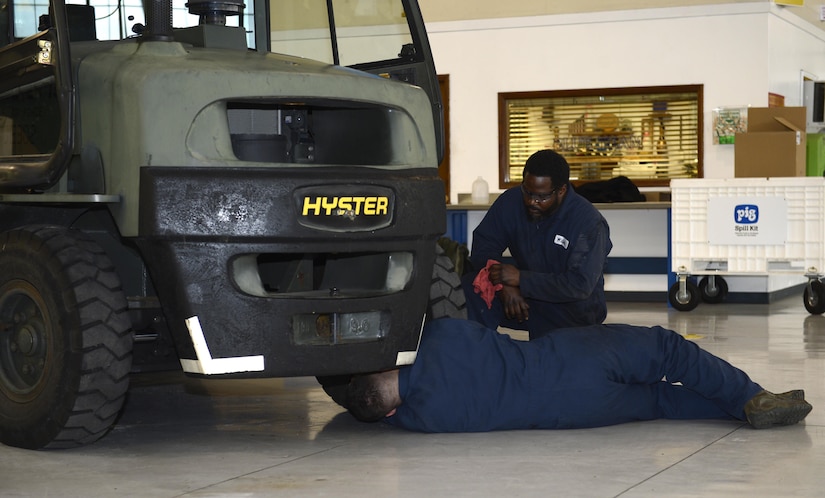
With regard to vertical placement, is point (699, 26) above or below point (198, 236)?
above

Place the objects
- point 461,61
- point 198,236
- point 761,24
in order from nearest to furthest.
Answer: point 198,236
point 761,24
point 461,61

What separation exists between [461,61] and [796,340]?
663cm

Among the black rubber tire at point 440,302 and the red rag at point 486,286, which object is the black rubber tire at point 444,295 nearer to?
the black rubber tire at point 440,302

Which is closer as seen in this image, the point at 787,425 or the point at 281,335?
the point at 281,335

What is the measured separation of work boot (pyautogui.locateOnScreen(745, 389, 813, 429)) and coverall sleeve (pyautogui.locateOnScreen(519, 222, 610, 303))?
1.14 meters

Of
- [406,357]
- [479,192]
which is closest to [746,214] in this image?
[479,192]

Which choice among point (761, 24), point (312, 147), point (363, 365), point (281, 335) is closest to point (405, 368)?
point (363, 365)

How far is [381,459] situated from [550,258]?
203 centimetres

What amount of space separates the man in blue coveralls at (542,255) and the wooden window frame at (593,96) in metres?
7.64

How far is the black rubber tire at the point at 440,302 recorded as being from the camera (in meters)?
5.44

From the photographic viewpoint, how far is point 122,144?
443 centimetres

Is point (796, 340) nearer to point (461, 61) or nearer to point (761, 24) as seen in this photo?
point (761, 24)

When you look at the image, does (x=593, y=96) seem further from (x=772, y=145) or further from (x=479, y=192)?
(x=772, y=145)

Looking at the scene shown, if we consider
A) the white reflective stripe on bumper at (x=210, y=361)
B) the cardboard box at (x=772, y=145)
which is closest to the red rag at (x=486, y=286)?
the white reflective stripe on bumper at (x=210, y=361)
